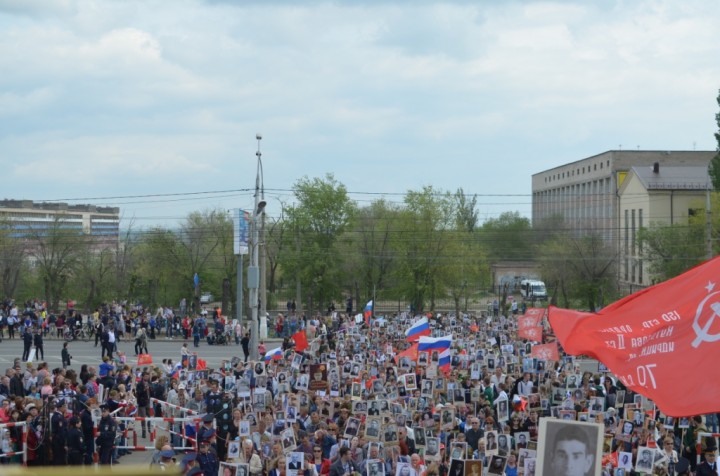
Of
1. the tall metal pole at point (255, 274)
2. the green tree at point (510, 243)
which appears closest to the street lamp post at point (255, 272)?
the tall metal pole at point (255, 274)

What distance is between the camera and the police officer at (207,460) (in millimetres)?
15078

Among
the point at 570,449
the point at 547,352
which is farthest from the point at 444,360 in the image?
the point at 570,449

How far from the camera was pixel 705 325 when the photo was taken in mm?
10078

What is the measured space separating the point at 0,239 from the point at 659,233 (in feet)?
156

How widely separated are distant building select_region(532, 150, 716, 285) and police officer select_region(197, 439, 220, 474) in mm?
59193

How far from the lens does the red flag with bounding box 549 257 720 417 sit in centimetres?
948

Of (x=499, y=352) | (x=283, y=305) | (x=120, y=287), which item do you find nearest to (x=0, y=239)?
(x=120, y=287)

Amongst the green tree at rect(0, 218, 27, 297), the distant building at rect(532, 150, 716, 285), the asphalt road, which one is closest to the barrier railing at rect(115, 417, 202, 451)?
the asphalt road

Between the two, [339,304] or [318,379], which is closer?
[318,379]

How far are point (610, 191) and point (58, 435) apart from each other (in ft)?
292

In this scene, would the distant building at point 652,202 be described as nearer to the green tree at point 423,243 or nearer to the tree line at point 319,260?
the tree line at point 319,260

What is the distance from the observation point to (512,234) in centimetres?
10919

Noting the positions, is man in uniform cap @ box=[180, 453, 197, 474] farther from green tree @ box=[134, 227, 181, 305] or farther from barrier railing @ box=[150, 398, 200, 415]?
green tree @ box=[134, 227, 181, 305]

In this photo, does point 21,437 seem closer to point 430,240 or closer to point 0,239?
point 430,240
